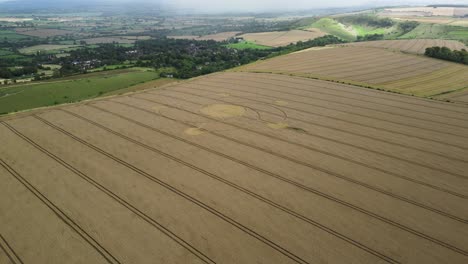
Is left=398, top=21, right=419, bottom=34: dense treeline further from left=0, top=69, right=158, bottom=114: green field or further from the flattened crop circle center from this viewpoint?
the flattened crop circle center

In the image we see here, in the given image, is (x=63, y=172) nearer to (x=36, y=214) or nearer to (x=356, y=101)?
(x=36, y=214)

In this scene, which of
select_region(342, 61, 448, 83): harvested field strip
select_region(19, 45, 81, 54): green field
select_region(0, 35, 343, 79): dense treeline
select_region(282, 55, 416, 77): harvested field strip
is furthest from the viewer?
select_region(19, 45, 81, 54): green field

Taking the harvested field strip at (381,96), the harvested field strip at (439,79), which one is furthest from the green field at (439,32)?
the harvested field strip at (381,96)

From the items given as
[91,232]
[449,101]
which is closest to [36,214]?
[91,232]

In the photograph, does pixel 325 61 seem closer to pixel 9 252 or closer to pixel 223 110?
pixel 223 110

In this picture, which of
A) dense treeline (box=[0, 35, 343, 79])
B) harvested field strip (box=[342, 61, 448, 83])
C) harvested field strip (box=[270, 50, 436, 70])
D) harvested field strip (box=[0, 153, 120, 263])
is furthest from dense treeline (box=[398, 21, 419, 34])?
harvested field strip (box=[0, 153, 120, 263])
